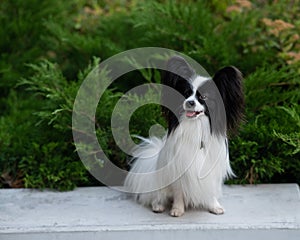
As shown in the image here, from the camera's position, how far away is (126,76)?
3.83 meters

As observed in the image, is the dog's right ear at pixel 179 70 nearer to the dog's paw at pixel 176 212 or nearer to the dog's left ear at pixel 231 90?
the dog's left ear at pixel 231 90

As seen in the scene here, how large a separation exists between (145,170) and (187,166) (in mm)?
301

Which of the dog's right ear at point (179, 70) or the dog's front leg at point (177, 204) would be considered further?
the dog's front leg at point (177, 204)

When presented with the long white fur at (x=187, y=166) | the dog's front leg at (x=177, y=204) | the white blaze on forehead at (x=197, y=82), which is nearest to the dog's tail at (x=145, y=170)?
the long white fur at (x=187, y=166)

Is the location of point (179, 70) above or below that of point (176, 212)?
above

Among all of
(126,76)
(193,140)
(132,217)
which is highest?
(126,76)

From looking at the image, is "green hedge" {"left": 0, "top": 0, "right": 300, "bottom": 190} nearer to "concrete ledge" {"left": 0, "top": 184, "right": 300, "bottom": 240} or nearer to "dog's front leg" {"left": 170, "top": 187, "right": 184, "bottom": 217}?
"concrete ledge" {"left": 0, "top": 184, "right": 300, "bottom": 240}

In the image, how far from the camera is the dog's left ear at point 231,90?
227 cm

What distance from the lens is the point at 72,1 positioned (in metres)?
4.75

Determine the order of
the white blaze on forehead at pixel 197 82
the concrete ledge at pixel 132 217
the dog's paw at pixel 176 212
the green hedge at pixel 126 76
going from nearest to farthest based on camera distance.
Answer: the white blaze on forehead at pixel 197 82
the concrete ledge at pixel 132 217
the dog's paw at pixel 176 212
the green hedge at pixel 126 76

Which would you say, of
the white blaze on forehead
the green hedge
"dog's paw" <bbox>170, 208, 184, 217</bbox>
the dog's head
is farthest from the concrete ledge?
the white blaze on forehead

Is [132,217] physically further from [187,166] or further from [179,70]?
[179,70]

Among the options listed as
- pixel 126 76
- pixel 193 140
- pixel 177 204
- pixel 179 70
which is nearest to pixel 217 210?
pixel 177 204

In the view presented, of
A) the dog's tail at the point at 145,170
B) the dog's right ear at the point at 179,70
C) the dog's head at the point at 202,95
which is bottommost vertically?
the dog's tail at the point at 145,170
